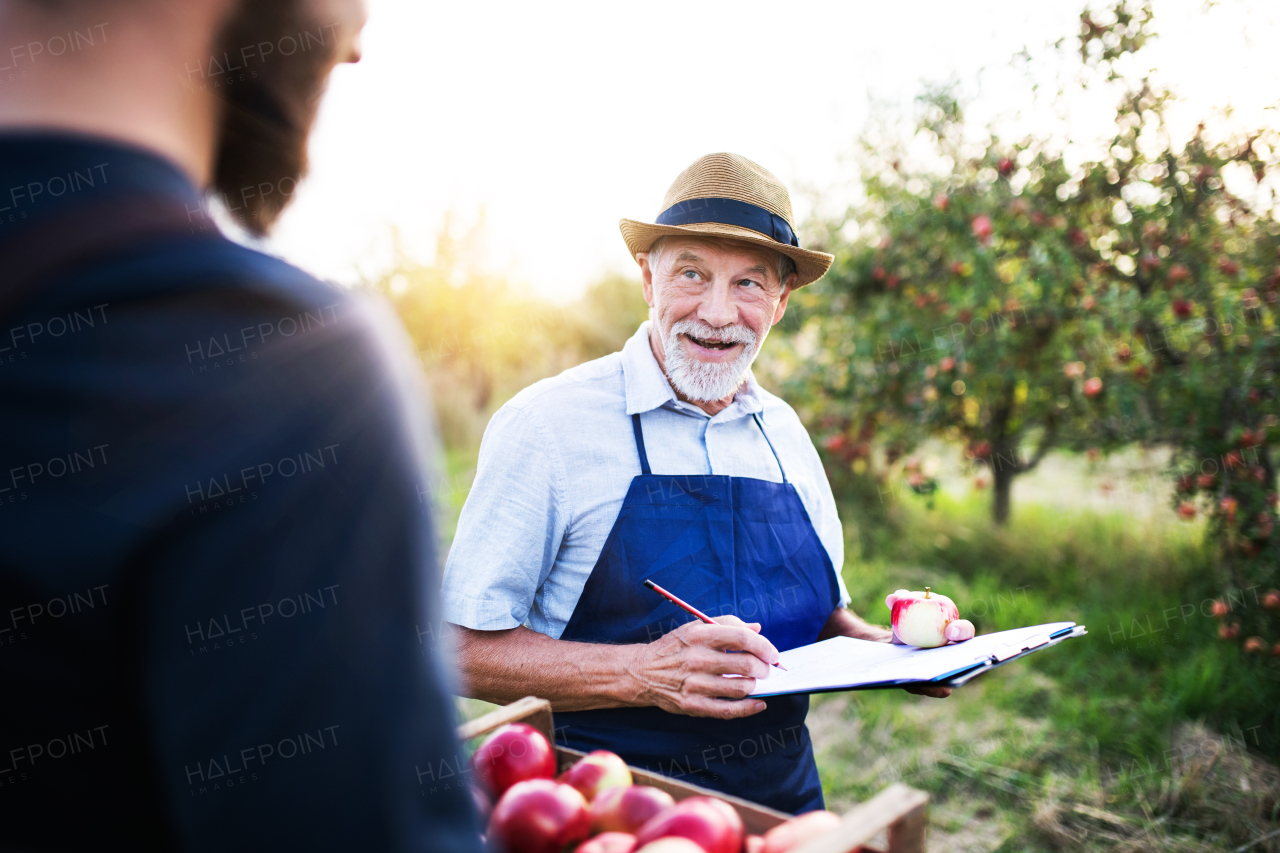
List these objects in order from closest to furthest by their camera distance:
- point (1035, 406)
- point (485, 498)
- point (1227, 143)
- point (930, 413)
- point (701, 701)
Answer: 1. point (701, 701)
2. point (485, 498)
3. point (1227, 143)
4. point (930, 413)
5. point (1035, 406)

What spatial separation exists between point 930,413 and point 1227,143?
6.32 feet

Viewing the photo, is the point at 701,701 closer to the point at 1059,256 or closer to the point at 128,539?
the point at 128,539

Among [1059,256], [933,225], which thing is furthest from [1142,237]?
[933,225]

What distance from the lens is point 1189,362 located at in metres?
3.83

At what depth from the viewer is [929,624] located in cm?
176

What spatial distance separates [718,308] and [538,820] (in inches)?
57.4

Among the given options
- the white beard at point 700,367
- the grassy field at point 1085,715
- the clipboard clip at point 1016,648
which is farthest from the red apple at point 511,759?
the grassy field at point 1085,715

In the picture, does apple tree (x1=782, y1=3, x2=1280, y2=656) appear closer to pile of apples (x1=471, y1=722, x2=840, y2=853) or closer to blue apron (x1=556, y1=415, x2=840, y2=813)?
blue apron (x1=556, y1=415, x2=840, y2=813)

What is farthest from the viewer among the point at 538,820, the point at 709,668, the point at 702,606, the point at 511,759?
the point at 702,606

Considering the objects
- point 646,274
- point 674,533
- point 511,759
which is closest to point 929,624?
point 674,533

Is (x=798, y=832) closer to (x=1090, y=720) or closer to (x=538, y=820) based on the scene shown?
(x=538, y=820)

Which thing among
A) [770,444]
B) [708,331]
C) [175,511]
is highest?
[708,331]

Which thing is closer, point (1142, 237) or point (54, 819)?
point (54, 819)

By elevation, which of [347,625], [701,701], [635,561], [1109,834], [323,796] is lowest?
[1109,834]
